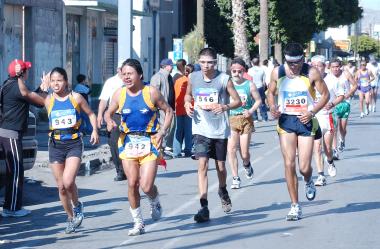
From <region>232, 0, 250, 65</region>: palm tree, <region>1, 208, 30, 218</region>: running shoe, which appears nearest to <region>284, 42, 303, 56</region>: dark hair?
<region>1, 208, 30, 218</region>: running shoe

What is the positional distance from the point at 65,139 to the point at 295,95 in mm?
2667

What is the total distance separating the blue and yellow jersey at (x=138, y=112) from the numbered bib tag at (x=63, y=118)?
608mm

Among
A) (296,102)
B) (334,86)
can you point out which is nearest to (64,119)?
(296,102)

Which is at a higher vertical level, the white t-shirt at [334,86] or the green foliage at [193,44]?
the green foliage at [193,44]

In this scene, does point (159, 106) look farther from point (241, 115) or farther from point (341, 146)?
point (341, 146)

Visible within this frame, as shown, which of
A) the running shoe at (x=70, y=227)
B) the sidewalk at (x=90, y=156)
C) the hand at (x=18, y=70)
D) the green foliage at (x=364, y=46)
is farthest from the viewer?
the green foliage at (x=364, y=46)

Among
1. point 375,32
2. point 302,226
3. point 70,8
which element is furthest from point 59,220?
point 375,32

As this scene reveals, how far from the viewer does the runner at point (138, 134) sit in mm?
10609

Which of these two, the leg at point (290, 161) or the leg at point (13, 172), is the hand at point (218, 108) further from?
the leg at point (13, 172)

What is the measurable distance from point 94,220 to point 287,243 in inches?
109

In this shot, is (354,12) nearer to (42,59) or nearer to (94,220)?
(42,59)

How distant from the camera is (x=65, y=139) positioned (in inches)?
430

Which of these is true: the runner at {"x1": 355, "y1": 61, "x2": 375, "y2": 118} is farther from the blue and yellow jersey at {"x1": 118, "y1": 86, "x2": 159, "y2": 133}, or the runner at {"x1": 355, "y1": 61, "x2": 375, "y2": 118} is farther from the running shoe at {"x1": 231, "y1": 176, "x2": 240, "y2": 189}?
the blue and yellow jersey at {"x1": 118, "y1": 86, "x2": 159, "y2": 133}

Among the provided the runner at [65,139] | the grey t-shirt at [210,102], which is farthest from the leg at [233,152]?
the runner at [65,139]
